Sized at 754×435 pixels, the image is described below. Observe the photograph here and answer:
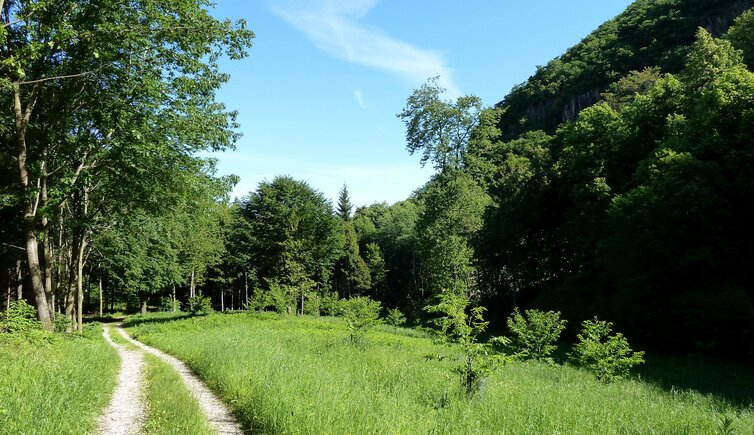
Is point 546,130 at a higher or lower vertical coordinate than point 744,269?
higher

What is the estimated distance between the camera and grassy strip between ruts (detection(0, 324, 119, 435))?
17.5 ft

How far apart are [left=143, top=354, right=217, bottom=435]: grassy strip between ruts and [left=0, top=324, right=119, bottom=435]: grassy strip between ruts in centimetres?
78

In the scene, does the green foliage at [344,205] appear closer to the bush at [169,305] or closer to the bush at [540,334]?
the bush at [169,305]

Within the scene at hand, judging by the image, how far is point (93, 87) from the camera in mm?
14766

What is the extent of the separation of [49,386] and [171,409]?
1.88 meters

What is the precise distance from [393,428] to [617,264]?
2497 cm

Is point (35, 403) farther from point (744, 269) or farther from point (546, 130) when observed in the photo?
point (546, 130)

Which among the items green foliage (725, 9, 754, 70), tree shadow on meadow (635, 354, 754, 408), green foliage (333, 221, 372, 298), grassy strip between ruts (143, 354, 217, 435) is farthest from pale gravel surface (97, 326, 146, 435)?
green foliage (333, 221, 372, 298)

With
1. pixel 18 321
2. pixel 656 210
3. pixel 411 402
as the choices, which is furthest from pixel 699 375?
pixel 18 321

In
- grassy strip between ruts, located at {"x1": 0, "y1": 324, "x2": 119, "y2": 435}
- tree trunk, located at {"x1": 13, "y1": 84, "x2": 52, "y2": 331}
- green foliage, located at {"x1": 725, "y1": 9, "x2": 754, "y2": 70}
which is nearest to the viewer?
grassy strip between ruts, located at {"x1": 0, "y1": 324, "x2": 119, "y2": 435}

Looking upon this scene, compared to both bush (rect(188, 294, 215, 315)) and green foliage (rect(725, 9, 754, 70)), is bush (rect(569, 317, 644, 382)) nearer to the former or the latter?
green foliage (rect(725, 9, 754, 70))

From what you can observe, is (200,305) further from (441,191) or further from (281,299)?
(441,191)

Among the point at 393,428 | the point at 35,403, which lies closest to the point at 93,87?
the point at 35,403

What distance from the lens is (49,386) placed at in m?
6.79
